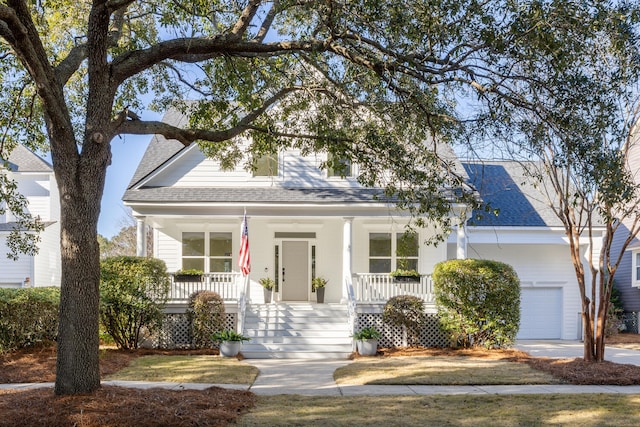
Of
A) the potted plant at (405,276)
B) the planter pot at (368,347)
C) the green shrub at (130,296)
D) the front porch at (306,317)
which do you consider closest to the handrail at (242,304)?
the front porch at (306,317)

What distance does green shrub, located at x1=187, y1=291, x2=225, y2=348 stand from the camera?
54.9 feet

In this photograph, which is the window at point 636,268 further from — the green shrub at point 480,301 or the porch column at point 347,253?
the porch column at point 347,253

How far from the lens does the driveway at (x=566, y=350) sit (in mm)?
15250

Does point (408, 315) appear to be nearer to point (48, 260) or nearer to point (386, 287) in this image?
point (386, 287)

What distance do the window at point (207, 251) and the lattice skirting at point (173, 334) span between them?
9.26 feet

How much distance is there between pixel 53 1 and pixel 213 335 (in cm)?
835

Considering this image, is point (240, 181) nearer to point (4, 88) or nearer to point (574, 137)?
point (4, 88)

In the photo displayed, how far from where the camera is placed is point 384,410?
863 centimetres

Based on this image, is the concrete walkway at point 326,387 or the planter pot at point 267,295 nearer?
the concrete walkway at point 326,387

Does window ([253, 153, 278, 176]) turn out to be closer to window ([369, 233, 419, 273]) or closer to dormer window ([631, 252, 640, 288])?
window ([369, 233, 419, 273])

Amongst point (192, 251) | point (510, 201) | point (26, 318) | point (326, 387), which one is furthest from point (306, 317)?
point (510, 201)

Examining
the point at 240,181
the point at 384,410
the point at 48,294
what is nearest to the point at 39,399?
the point at 384,410

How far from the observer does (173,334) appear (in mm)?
17125

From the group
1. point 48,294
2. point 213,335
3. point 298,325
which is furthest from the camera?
point 298,325
